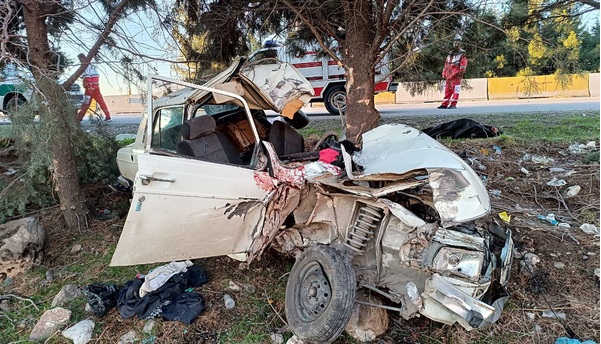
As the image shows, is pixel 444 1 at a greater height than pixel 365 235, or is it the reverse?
pixel 444 1

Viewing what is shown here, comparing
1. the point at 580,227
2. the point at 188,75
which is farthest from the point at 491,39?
the point at 188,75

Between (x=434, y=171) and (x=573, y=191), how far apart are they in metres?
3.14

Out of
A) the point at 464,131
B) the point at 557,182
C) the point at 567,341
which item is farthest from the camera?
the point at 464,131

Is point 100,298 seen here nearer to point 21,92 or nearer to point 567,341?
point 21,92

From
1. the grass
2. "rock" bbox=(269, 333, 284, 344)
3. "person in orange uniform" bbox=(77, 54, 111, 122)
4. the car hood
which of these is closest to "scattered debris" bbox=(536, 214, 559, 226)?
the car hood

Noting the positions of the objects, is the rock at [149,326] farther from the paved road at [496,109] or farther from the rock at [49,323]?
the paved road at [496,109]

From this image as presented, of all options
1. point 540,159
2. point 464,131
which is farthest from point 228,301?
point 464,131

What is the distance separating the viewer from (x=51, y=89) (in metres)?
4.30

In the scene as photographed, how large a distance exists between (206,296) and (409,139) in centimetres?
244

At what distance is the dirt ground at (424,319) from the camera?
9.82 ft

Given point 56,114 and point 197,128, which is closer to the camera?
point 197,128

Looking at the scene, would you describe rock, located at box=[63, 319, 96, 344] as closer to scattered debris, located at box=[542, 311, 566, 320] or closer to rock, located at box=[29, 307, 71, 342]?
rock, located at box=[29, 307, 71, 342]

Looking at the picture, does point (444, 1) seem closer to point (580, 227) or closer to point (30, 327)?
point (580, 227)

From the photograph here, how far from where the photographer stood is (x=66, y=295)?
3.71m
